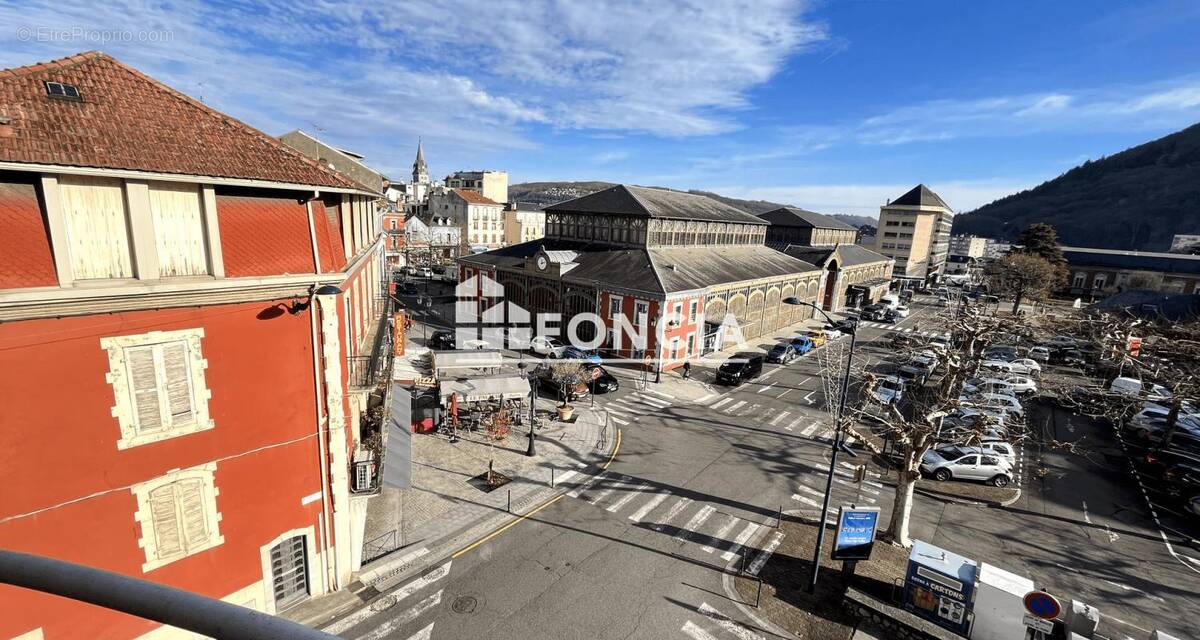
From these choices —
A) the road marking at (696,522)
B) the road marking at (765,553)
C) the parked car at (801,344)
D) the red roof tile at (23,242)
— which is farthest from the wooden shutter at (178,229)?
the parked car at (801,344)

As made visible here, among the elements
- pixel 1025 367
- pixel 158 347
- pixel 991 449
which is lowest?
pixel 991 449

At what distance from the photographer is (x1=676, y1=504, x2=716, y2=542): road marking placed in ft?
59.4

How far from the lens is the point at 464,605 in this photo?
14570 mm

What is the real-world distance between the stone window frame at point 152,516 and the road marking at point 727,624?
12.5 metres

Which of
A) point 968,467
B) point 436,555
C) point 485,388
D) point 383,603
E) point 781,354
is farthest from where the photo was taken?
point 781,354

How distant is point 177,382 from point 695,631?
45.4 ft

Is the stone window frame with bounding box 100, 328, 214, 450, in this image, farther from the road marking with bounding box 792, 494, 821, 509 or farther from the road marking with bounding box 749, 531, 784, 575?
the road marking with bounding box 792, 494, 821, 509

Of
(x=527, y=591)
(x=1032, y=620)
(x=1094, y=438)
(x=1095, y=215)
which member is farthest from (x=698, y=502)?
(x=1095, y=215)

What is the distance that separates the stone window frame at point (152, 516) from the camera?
35.1 feet

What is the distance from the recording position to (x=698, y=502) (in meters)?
20.2

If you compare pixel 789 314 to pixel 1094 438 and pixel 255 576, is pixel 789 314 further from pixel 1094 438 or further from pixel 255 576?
pixel 255 576

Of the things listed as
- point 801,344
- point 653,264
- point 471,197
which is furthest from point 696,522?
point 471,197

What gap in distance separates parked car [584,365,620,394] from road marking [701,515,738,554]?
1369 cm

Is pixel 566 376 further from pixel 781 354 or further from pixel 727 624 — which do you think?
pixel 781 354
